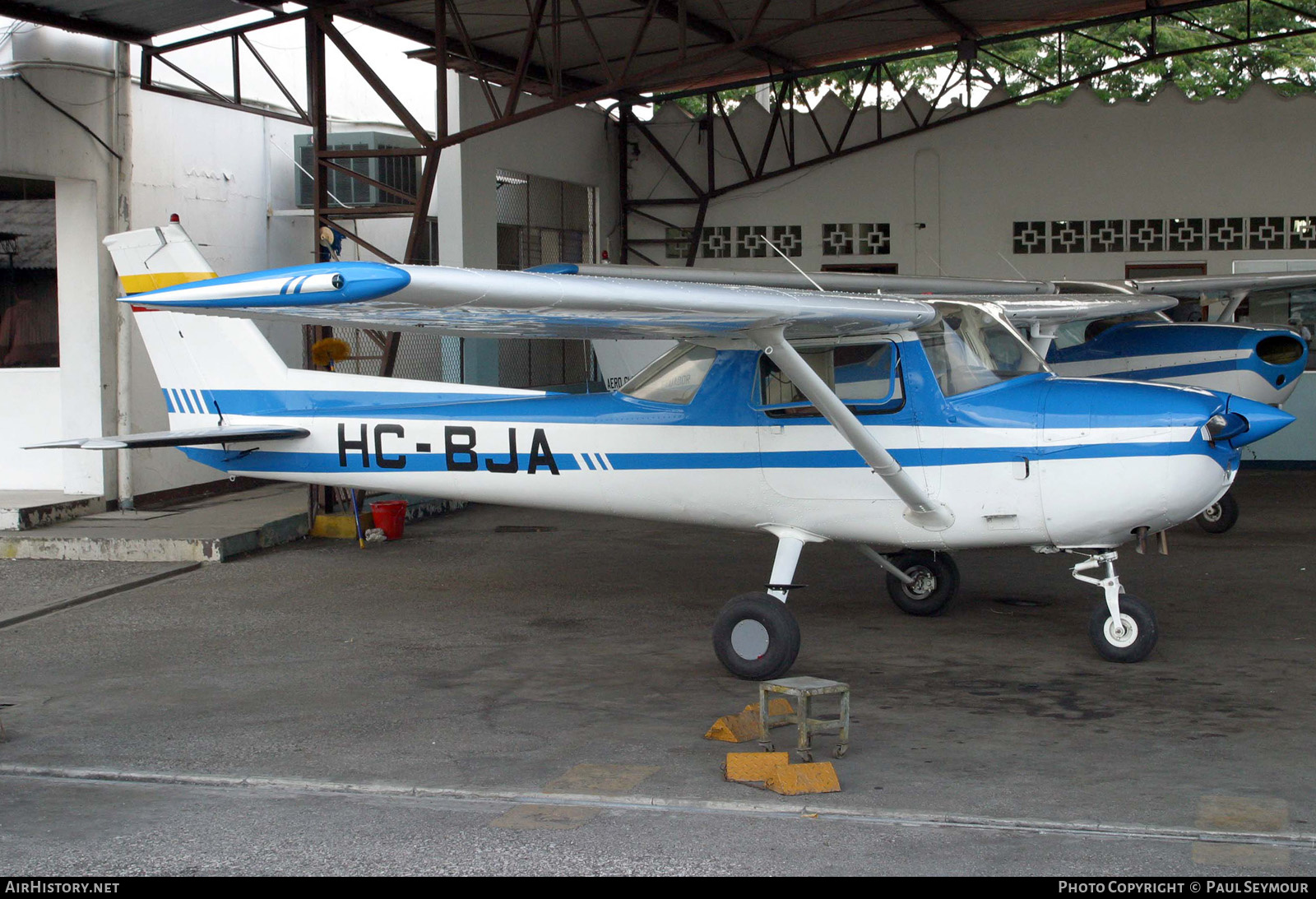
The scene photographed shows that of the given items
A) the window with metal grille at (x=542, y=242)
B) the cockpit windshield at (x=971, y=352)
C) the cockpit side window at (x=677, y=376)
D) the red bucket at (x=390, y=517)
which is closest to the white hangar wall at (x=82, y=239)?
the red bucket at (x=390, y=517)

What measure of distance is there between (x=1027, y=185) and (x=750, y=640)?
13.6 meters

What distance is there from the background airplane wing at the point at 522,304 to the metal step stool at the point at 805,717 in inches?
68.1

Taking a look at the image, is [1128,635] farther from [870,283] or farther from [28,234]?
[28,234]

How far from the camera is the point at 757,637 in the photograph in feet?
22.6

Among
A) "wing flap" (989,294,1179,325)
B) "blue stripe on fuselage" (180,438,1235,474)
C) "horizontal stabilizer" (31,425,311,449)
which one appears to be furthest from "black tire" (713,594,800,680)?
"wing flap" (989,294,1179,325)

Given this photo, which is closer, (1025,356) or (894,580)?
(1025,356)

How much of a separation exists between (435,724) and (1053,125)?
15297 millimetres

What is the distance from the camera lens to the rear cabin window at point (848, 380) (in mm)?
7121

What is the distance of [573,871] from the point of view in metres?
4.27

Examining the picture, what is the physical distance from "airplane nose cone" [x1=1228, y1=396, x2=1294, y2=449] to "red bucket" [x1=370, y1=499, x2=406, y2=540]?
25.4 feet

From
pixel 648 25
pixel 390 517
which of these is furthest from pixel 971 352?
pixel 648 25

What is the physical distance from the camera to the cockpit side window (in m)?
7.63
